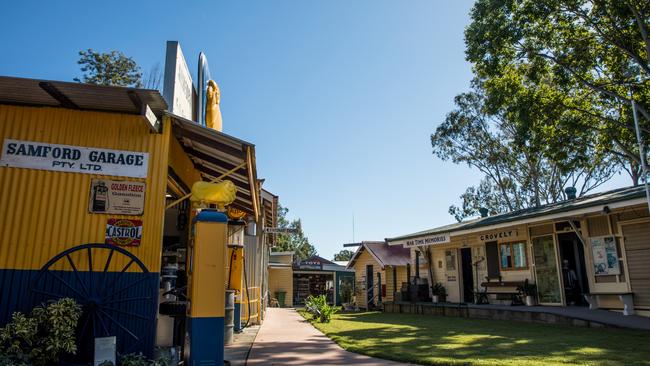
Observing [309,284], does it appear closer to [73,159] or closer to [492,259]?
[492,259]

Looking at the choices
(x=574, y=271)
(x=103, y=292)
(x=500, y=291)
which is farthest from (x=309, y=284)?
(x=103, y=292)

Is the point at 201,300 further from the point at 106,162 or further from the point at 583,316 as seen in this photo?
the point at 583,316

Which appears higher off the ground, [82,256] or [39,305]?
[82,256]

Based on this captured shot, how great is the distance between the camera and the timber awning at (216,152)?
630 centimetres

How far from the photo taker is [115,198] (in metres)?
5.90

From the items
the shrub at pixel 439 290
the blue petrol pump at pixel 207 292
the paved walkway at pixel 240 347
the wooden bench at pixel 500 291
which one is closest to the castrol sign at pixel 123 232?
the blue petrol pump at pixel 207 292

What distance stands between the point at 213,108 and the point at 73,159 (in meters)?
3.56

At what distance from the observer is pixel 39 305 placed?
539 cm

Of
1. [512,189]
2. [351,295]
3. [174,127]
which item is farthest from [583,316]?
[512,189]

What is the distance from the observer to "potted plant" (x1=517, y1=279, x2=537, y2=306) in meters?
14.0

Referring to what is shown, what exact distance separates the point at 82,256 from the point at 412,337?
636 cm

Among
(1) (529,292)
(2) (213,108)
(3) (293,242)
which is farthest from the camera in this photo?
(3) (293,242)

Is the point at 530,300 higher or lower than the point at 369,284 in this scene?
lower

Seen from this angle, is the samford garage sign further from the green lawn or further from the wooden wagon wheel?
the green lawn
